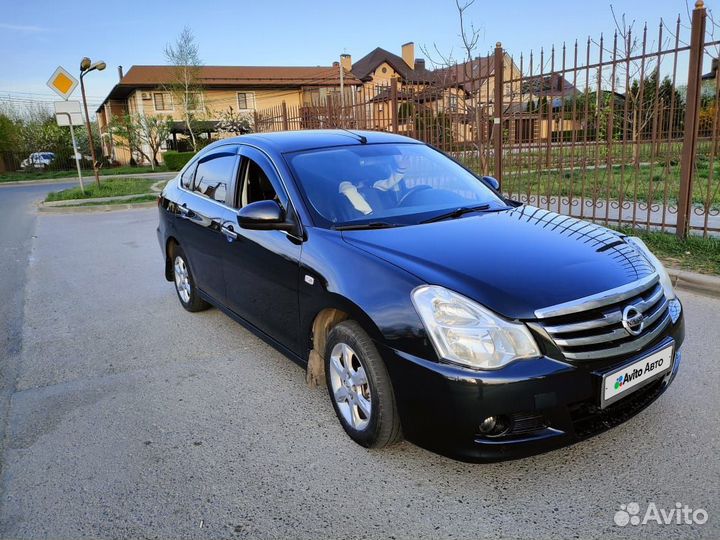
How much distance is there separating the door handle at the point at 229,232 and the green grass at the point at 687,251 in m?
4.42

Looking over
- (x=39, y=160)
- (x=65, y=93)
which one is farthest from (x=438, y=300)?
(x=39, y=160)

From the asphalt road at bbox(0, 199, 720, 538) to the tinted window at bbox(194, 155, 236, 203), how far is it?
1.23 m

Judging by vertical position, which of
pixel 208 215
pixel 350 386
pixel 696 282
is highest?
Answer: pixel 208 215

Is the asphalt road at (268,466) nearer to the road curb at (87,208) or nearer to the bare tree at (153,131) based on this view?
the road curb at (87,208)

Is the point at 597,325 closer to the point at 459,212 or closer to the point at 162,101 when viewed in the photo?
the point at 459,212

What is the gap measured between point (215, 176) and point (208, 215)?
355 mm

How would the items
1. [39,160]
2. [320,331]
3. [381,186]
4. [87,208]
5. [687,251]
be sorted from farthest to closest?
1. [39,160]
2. [87,208]
3. [687,251]
4. [381,186]
5. [320,331]

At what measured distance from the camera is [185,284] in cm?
530

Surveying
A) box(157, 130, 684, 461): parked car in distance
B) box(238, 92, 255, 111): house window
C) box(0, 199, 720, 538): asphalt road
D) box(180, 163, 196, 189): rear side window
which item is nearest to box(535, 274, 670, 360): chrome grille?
box(157, 130, 684, 461): parked car in distance

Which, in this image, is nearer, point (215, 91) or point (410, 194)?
point (410, 194)

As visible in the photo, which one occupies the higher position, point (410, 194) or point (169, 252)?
point (410, 194)

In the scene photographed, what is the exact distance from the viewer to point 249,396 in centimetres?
366

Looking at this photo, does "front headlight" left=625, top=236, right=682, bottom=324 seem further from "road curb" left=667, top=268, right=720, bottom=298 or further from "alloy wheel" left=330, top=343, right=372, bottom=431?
"road curb" left=667, top=268, right=720, bottom=298

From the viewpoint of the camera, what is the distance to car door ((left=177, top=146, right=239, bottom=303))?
168 inches
